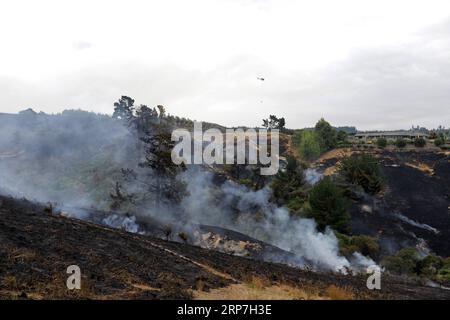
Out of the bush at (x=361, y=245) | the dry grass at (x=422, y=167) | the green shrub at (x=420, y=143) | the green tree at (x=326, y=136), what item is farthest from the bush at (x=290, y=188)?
the green shrub at (x=420, y=143)

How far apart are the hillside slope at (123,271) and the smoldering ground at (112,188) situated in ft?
33.7

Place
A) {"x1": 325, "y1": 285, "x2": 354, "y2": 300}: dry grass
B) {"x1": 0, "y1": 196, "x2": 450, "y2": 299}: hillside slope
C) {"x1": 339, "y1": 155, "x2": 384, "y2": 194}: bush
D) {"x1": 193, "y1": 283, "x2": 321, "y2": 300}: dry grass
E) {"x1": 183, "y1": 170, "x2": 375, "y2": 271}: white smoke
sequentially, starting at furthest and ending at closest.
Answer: {"x1": 339, "y1": 155, "x2": 384, "y2": 194}: bush
{"x1": 183, "y1": 170, "x2": 375, "y2": 271}: white smoke
{"x1": 325, "y1": 285, "x2": 354, "y2": 300}: dry grass
{"x1": 193, "y1": 283, "x2": 321, "y2": 300}: dry grass
{"x1": 0, "y1": 196, "x2": 450, "y2": 299}: hillside slope

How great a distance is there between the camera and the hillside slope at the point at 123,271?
1252 cm

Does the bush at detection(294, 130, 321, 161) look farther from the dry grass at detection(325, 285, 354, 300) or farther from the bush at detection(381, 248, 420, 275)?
the dry grass at detection(325, 285, 354, 300)

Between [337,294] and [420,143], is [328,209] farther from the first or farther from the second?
[420,143]

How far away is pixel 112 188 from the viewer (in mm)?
43688

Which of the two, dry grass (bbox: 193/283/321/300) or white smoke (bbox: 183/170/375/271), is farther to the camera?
white smoke (bbox: 183/170/375/271)

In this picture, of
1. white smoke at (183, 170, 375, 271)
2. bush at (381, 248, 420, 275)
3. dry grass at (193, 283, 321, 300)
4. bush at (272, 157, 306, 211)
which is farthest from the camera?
bush at (272, 157, 306, 211)

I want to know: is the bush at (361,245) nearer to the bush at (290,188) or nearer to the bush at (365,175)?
the bush at (290,188)

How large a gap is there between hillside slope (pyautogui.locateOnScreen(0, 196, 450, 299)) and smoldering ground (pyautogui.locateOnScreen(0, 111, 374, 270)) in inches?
404

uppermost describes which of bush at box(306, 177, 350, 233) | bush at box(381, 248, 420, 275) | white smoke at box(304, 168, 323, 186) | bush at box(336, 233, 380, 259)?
white smoke at box(304, 168, 323, 186)

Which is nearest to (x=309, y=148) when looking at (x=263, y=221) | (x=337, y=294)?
(x=263, y=221)

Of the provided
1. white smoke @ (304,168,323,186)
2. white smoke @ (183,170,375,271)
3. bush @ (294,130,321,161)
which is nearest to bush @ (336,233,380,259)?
white smoke @ (183,170,375,271)

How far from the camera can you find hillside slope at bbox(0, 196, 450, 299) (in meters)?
12.5
